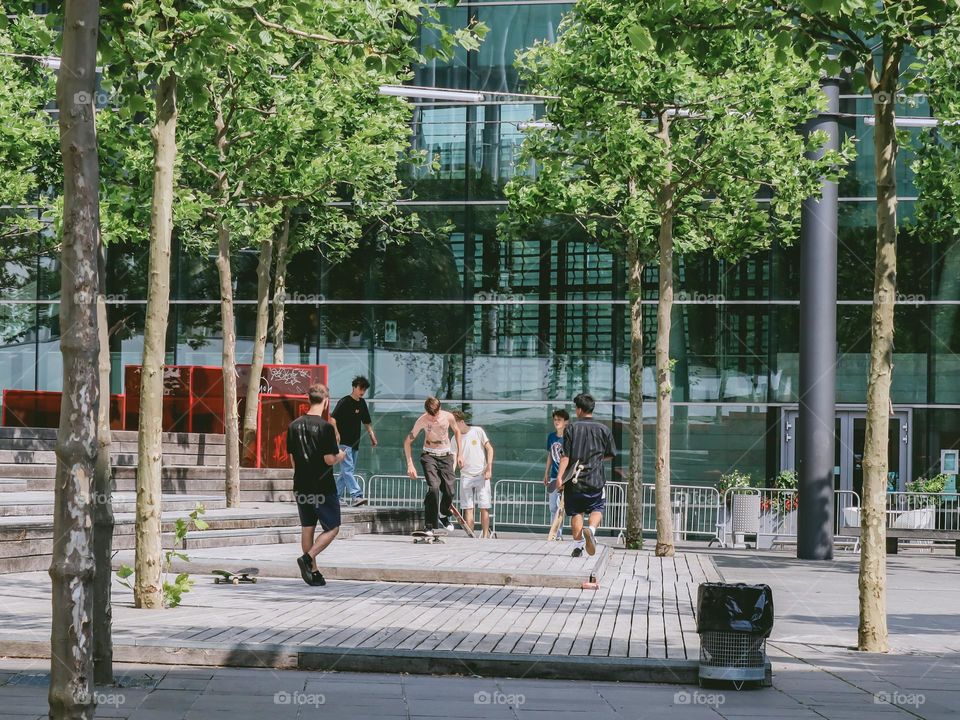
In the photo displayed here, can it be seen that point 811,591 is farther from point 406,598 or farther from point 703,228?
point 703,228

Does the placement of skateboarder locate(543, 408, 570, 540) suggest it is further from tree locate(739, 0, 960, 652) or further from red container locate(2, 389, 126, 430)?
red container locate(2, 389, 126, 430)

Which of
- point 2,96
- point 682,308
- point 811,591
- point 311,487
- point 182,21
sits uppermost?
point 2,96

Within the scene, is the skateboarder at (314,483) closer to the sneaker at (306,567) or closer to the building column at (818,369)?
the sneaker at (306,567)

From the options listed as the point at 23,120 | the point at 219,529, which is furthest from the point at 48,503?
the point at 23,120

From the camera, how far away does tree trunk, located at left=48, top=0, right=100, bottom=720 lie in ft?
15.6

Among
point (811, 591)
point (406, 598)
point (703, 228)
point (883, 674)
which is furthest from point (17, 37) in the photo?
point (883, 674)

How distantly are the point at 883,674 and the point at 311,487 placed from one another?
212 inches

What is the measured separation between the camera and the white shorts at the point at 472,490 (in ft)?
61.5

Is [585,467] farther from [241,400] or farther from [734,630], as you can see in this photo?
[241,400]

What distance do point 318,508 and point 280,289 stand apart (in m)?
12.8

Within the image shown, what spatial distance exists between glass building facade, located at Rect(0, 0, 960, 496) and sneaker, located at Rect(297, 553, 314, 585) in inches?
509

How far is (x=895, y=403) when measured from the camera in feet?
80.4

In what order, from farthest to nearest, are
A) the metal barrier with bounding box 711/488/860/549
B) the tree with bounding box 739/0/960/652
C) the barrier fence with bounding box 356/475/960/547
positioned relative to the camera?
the metal barrier with bounding box 711/488/860/549
the barrier fence with bounding box 356/475/960/547
the tree with bounding box 739/0/960/652

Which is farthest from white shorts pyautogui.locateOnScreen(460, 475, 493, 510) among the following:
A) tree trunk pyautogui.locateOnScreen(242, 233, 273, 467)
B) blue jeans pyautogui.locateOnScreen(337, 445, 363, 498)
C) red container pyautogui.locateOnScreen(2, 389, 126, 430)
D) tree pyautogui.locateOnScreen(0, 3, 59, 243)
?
tree pyautogui.locateOnScreen(0, 3, 59, 243)
